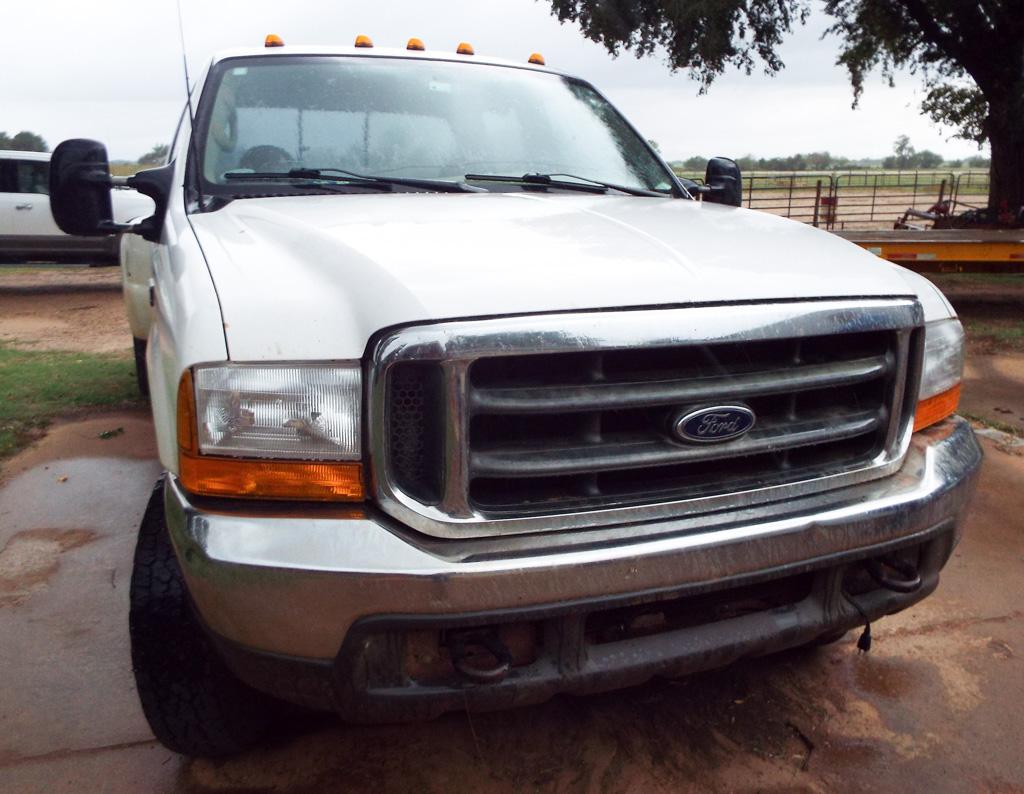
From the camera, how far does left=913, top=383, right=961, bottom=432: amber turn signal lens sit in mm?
2295

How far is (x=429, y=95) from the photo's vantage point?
3.29 metres

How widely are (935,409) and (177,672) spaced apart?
6.46 feet

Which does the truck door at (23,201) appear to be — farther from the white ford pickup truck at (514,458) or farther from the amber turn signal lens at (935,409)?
the amber turn signal lens at (935,409)

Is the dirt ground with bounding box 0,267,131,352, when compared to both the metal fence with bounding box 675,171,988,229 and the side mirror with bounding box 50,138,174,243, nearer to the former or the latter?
the side mirror with bounding box 50,138,174,243

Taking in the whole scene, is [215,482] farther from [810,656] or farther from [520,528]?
[810,656]

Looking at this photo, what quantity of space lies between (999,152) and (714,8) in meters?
4.98

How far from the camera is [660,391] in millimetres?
1882

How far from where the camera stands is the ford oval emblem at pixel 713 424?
1.91m

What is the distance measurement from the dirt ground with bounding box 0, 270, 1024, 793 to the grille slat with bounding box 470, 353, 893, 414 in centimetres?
101

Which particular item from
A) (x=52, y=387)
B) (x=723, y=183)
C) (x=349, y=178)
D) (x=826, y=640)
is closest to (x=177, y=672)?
(x=349, y=178)

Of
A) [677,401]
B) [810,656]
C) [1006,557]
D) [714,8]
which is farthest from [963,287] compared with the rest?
[677,401]

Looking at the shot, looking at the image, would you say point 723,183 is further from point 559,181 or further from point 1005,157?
point 1005,157

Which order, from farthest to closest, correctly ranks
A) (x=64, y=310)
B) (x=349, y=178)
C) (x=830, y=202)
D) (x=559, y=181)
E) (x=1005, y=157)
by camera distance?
(x=830, y=202) → (x=1005, y=157) → (x=64, y=310) → (x=559, y=181) → (x=349, y=178)

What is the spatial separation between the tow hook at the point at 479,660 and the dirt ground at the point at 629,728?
592 mm
